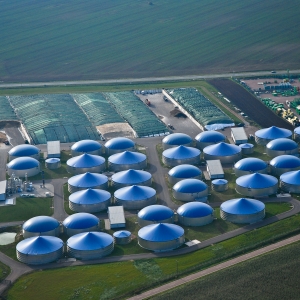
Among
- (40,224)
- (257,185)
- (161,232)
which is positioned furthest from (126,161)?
(161,232)

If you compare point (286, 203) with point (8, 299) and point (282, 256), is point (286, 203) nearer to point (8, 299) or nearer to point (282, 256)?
point (282, 256)

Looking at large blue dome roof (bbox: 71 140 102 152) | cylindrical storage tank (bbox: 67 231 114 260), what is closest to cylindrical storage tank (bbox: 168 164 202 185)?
large blue dome roof (bbox: 71 140 102 152)

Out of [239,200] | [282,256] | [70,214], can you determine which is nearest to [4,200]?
[70,214]

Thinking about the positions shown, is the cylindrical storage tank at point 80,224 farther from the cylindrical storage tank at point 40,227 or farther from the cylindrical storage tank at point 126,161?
the cylindrical storage tank at point 126,161

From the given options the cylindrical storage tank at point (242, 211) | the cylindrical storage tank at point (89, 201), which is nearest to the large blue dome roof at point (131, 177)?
the cylindrical storage tank at point (89, 201)

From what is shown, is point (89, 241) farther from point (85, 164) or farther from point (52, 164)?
point (52, 164)

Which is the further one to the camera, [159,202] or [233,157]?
[233,157]

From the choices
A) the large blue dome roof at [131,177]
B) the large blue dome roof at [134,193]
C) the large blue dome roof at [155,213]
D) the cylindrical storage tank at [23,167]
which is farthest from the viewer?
the cylindrical storage tank at [23,167]
